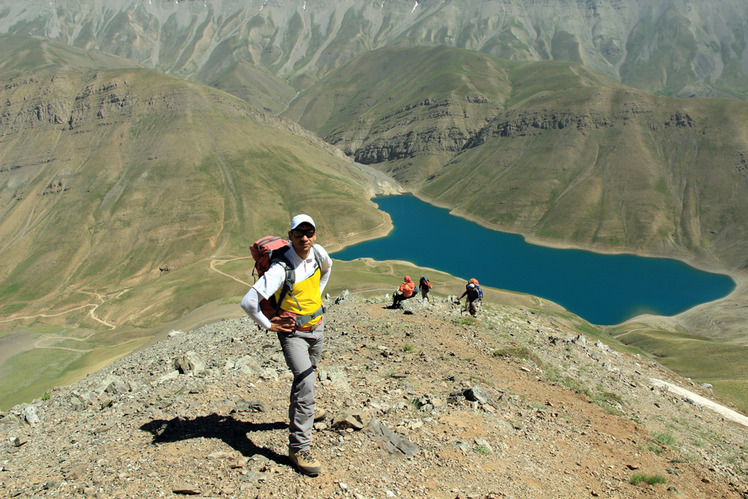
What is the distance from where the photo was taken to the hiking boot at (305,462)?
770 centimetres

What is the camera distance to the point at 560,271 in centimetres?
11238

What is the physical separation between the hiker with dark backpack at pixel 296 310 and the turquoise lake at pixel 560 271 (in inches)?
2598

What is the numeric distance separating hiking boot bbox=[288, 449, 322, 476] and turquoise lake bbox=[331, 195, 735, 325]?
66.2 m

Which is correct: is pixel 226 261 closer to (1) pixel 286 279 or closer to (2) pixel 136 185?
(2) pixel 136 185

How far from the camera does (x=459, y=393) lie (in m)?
12.4

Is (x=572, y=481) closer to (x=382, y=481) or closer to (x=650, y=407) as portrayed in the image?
(x=382, y=481)

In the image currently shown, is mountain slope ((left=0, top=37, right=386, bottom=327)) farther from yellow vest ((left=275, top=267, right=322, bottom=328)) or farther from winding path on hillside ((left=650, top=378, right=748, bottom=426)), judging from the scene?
yellow vest ((left=275, top=267, right=322, bottom=328))

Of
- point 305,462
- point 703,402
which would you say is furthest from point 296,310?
point 703,402

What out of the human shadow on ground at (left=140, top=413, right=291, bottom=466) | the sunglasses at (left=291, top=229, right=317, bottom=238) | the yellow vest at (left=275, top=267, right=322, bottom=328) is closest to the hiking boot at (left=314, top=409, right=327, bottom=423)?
the human shadow on ground at (left=140, top=413, right=291, bottom=466)

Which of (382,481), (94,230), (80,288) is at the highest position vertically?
(382,481)

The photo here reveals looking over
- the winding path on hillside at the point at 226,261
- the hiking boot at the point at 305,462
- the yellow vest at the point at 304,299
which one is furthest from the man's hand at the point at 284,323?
the winding path on hillside at the point at 226,261

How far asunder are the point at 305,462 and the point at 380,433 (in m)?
2.11

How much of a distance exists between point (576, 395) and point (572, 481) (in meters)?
5.70

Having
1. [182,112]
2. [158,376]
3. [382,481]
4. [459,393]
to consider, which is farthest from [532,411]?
[182,112]
